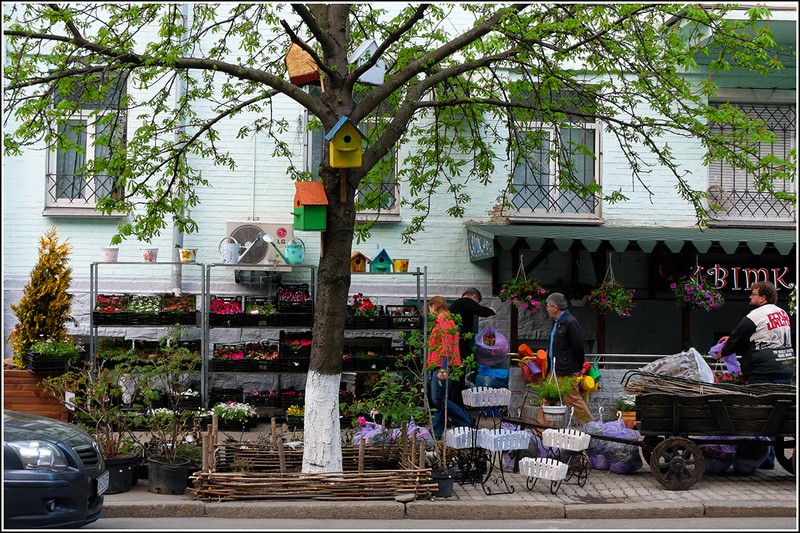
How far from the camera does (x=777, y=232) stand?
1322 cm

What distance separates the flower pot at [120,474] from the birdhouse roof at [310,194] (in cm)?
308

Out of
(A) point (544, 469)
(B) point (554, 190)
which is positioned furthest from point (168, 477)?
(B) point (554, 190)

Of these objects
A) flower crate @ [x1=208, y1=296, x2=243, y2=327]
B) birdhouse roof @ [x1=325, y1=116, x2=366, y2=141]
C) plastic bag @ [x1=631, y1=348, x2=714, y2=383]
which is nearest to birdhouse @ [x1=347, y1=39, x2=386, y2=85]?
birdhouse roof @ [x1=325, y1=116, x2=366, y2=141]

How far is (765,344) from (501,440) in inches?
130

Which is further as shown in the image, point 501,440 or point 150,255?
point 150,255

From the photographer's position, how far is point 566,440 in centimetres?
→ 872

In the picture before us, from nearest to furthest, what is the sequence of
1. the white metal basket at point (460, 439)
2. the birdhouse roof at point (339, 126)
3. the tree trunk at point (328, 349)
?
the birdhouse roof at point (339, 126) < the tree trunk at point (328, 349) < the white metal basket at point (460, 439)

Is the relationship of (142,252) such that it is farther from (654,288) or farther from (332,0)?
(654,288)

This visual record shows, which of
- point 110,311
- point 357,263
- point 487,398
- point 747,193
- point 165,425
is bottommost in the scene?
point 165,425

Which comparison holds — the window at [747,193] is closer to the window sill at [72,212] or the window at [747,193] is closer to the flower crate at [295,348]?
the flower crate at [295,348]

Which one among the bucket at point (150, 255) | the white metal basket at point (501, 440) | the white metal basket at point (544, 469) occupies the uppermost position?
the bucket at point (150, 255)

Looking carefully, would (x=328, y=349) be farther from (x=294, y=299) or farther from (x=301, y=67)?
(x=294, y=299)

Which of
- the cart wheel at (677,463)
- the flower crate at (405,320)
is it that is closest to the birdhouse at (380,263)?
the flower crate at (405,320)

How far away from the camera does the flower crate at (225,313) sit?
37.4ft
